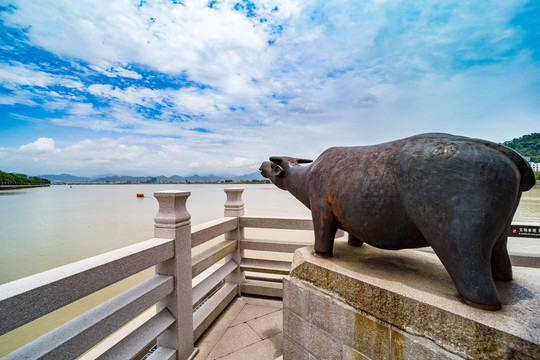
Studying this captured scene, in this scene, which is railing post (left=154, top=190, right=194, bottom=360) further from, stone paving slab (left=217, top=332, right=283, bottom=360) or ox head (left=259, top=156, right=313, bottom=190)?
ox head (left=259, top=156, right=313, bottom=190)

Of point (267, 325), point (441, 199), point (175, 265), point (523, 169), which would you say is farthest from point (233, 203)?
point (523, 169)

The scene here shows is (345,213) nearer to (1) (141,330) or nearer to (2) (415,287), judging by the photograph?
(2) (415,287)

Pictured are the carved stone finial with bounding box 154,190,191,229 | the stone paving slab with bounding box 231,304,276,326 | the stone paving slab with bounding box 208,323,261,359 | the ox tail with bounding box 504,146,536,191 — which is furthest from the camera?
the stone paving slab with bounding box 231,304,276,326

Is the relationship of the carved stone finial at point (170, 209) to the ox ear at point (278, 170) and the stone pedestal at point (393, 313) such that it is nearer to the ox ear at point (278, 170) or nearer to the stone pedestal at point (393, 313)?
the ox ear at point (278, 170)

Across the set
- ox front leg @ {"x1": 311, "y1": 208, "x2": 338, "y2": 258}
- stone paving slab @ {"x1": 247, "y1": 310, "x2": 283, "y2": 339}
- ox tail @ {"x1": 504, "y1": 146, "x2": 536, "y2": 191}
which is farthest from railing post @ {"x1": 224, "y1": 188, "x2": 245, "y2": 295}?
ox tail @ {"x1": 504, "y1": 146, "x2": 536, "y2": 191}

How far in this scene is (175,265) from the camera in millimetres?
2797

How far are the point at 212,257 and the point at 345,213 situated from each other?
2440 millimetres

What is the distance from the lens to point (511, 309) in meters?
1.46

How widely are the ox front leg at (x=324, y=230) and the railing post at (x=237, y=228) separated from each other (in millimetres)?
2285

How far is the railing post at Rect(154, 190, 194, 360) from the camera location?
9.15 ft

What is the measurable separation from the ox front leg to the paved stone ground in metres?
1.71

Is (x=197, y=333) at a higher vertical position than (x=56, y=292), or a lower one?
lower

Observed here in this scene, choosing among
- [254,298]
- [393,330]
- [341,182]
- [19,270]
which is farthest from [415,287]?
[19,270]


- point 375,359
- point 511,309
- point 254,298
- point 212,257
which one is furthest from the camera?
point 254,298
